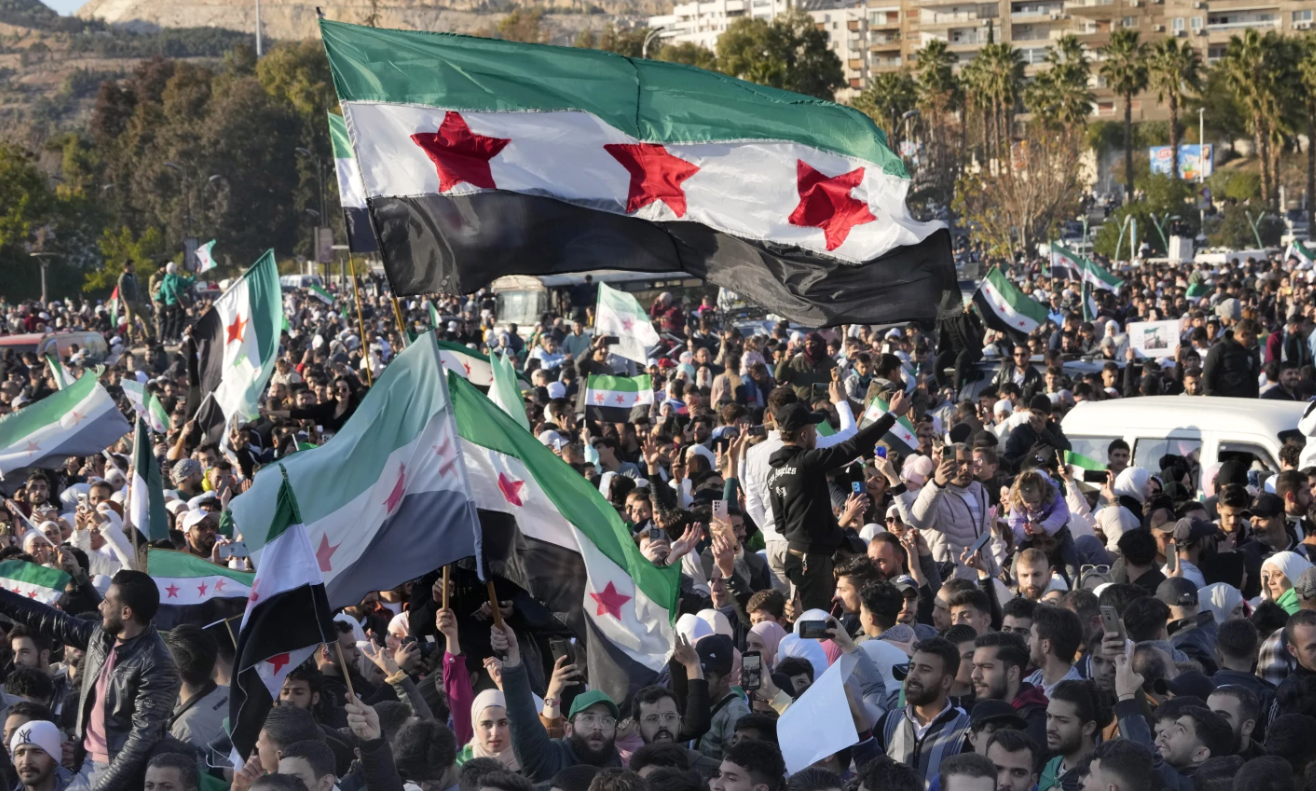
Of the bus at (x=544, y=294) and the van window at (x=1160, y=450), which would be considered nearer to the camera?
the van window at (x=1160, y=450)

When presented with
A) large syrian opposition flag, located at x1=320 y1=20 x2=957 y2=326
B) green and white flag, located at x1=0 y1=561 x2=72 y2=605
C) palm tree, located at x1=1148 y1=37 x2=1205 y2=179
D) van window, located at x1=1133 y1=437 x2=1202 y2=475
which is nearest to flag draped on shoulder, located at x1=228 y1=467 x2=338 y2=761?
large syrian opposition flag, located at x1=320 y1=20 x2=957 y2=326

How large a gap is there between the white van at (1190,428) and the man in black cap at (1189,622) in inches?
188

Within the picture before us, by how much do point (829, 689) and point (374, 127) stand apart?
3.23m

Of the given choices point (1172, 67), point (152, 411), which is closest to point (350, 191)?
point (152, 411)

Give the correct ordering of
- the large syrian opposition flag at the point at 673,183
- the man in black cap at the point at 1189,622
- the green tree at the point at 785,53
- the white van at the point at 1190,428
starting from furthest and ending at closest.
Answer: the green tree at the point at 785,53 → the white van at the point at 1190,428 → the large syrian opposition flag at the point at 673,183 → the man in black cap at the point at 1189,622

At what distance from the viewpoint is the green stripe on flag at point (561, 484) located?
6578 mm

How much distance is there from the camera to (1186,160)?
94.8 meters

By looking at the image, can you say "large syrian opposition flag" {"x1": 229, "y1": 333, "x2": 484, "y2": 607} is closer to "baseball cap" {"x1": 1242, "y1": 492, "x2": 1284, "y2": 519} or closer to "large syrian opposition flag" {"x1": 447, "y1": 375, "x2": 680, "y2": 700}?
"large syrian opposition flag" {"x1": 447, "y1": 375, "x2": 680, "y2": 700}

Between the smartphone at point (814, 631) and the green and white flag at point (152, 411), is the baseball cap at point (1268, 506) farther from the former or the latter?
the green and white flag at point (152, 411)

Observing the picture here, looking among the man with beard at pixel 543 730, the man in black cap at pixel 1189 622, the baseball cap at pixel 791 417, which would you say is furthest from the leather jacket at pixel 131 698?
the man in black cap at pixel 1189 622

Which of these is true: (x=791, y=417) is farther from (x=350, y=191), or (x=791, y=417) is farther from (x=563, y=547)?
(x=350, y=191)

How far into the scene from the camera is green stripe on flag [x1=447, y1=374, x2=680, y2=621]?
6578 millimetres

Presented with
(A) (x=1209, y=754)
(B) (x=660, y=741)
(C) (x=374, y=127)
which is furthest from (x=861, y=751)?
(C) (x=374, y=127)

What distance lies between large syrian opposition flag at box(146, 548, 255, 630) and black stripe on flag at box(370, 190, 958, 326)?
1.95 metres
